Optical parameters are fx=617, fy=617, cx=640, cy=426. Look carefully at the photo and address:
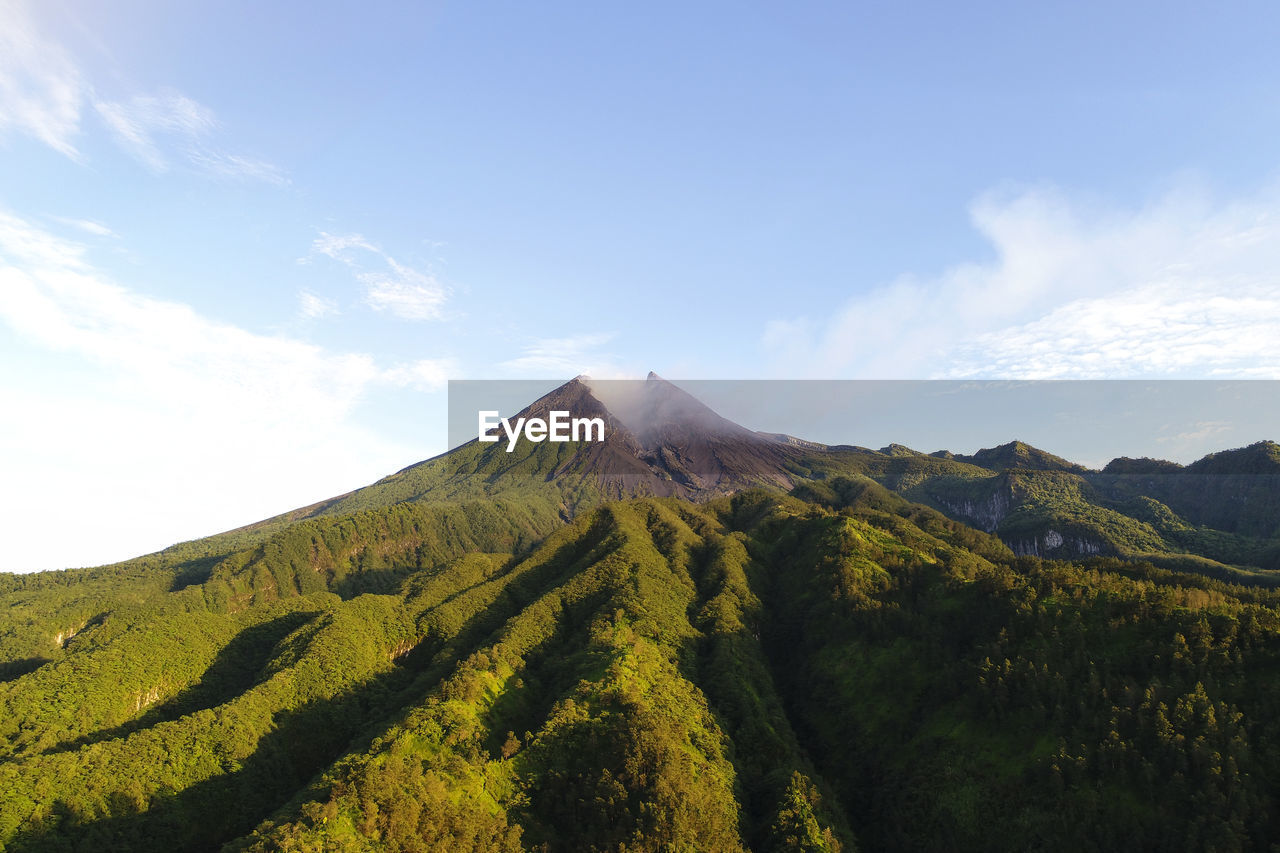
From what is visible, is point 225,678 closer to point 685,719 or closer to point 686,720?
point 685,719

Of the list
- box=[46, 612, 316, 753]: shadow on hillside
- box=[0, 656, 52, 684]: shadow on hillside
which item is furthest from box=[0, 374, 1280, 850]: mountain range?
box=[0, 656, 52, 684]: shadow on hillside

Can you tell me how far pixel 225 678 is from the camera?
110500 millimetres

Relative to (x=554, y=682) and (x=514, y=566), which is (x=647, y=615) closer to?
(x=554, y=682)

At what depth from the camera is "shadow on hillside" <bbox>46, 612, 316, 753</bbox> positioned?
9481 centimetres

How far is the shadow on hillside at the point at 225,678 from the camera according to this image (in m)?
94.8

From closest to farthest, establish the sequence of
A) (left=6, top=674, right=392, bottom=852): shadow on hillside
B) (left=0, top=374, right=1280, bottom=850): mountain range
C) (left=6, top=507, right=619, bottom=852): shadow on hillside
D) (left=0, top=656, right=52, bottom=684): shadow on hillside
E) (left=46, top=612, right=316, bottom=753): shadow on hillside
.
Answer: (left=0, top=374, right=1280, bottom=850): mountain range
(left=6, top=674, right=392, bottom=852): shadow on hillside
(left=6, top=507, right=619, bottom=852): shadow on hillside
(left=46, top=612, right=316, bottom=753): shadow on hillside
(left=0, top=656, right=52, bottom=684): shadow on hillside

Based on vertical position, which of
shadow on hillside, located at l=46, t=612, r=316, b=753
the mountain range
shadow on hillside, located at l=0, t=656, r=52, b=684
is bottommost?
shadow on hillside, located at l=0, t=656, r=52, b=684

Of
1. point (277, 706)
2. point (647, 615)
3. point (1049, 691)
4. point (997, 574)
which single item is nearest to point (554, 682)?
point (647, 615)

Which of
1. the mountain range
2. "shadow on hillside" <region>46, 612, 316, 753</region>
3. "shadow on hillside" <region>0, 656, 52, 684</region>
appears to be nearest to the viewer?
the mountain range

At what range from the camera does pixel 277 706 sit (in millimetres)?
88000

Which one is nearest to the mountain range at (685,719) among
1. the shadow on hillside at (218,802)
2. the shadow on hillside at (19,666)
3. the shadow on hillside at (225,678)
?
the shadow on hillside at (218,802)

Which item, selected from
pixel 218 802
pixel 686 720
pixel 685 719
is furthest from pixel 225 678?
pixel 686 720

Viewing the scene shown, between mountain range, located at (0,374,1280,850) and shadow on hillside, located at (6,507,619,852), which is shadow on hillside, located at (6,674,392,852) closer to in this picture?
shadow on hillside, located at (6,507,619,852)

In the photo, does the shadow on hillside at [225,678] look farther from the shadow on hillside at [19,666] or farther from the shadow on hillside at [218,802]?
the shadow on hillside at [19,666]
